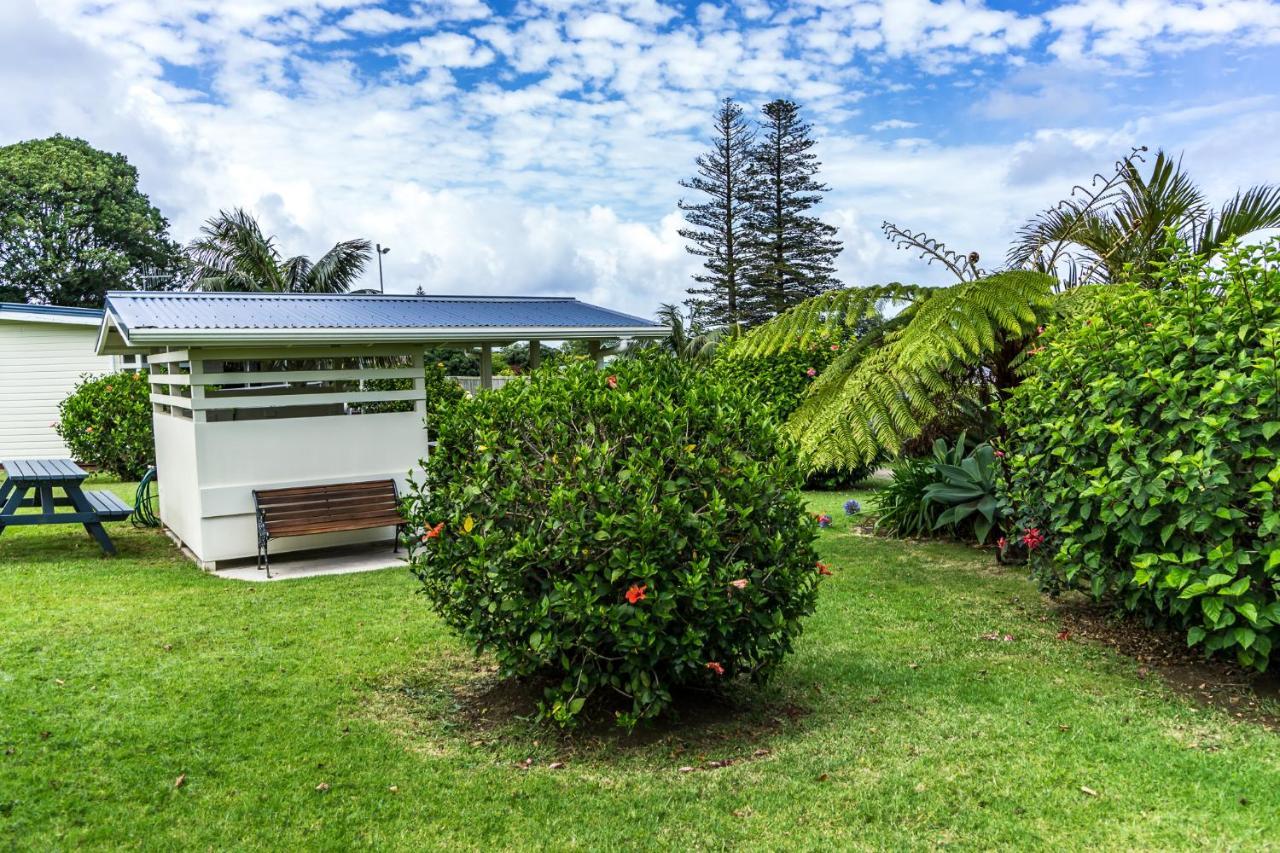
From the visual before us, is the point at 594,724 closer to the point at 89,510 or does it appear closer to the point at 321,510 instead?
the point at 321,510

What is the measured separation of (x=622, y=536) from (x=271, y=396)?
6.04 metres

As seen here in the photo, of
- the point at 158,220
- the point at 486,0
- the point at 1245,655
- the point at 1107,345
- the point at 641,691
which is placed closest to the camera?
the point at 641,691

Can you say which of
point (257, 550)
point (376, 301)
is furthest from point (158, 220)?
point (257, 550)

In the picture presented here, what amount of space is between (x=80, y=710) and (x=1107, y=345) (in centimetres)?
573

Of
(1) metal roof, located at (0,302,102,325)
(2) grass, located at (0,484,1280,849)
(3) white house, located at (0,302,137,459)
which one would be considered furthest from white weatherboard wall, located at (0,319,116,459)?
(2) grass, located at (0,484,1280,849)

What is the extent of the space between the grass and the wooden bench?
1906 mm

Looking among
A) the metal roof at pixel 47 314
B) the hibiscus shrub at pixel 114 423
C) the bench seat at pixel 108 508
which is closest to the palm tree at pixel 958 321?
the bench seat at pixel 108 508

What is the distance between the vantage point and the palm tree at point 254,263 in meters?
22.7

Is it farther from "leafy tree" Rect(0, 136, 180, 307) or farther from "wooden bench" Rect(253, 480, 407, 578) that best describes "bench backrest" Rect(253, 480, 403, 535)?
"leafy tree" Rect(0, 136, 180, 307)

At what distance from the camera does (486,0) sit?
32.7 ft

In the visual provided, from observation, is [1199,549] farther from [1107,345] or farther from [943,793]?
[943,793]

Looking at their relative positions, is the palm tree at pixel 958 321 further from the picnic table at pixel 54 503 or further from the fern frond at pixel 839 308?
the picnic table at pixel 54 503

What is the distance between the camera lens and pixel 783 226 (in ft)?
117

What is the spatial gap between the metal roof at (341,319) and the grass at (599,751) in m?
2.67
